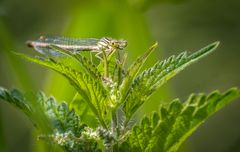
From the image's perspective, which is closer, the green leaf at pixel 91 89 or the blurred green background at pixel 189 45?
the green leaf at pixel 91 89

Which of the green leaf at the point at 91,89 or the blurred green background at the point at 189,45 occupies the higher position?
the blurred green background at the point at 189,45

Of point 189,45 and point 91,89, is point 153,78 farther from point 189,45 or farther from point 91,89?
point 189,45

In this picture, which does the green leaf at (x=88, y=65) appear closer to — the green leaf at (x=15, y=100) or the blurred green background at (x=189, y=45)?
the green leaf at (x=15, y=100)

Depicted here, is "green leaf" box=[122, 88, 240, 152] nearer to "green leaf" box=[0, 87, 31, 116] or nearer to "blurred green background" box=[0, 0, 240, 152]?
"green leaf" box=[0, 87, 31, 116]

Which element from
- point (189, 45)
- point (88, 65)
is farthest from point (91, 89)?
point (189, 45)

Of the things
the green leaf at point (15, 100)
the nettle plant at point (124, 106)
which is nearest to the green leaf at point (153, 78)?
the nettle plant at point (124, 106)

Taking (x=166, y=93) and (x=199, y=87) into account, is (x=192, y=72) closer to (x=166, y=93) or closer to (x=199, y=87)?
(x=199, y=87)
